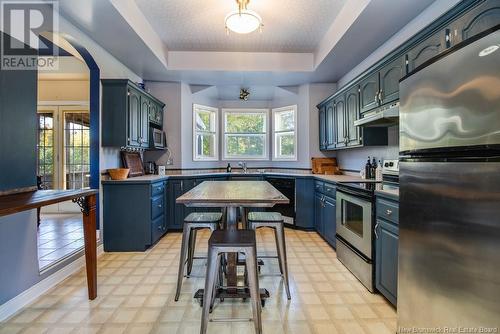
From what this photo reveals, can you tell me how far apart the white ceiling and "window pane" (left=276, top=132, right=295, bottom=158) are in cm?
170

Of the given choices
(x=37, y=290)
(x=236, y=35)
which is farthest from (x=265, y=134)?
(x=37, y=290)

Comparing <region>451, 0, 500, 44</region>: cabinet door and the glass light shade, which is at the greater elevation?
the glass light shade

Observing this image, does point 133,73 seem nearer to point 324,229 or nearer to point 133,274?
point 133,274

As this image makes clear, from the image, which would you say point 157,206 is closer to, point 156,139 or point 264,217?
point 156,139

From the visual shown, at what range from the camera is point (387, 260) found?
205 centimetres

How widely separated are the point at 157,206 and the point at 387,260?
2.83 m

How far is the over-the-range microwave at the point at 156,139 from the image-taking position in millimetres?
4176

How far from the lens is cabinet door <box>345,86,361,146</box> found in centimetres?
332

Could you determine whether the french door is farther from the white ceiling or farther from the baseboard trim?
the baseboard trim

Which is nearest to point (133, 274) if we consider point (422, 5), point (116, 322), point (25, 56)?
point (116, 322)

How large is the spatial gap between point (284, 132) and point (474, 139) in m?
4.35

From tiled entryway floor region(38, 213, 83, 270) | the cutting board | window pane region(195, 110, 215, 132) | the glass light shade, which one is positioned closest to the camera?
the glass light shade

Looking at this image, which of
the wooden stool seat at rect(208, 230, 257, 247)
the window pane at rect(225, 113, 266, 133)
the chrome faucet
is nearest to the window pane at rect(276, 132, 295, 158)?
the window pane at rect(225, 113, 266, 133)

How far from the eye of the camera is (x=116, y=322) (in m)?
1.88
